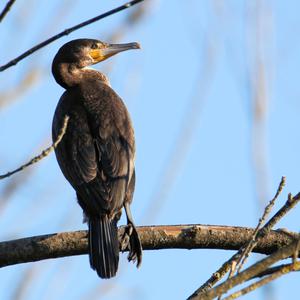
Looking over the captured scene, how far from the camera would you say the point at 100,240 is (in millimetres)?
4555

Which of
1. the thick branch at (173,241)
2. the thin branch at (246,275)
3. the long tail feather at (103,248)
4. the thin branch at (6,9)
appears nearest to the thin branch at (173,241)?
the thick branch at (173,241)

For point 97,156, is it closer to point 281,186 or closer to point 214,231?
point 214,231

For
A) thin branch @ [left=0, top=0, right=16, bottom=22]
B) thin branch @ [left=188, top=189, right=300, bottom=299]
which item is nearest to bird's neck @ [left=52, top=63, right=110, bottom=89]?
thin branch @ [left=188, top=189, right=300, bottom=299]

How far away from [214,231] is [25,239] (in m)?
1.09

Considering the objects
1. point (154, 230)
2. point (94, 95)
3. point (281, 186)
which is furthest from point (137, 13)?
point (281, 186)

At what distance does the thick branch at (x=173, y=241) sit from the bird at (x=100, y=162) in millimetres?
209

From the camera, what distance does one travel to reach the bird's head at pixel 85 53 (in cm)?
643

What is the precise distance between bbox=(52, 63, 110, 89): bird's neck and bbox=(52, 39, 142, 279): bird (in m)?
0.12

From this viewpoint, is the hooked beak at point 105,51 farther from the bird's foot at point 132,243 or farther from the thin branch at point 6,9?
the thin branch at point 6,9

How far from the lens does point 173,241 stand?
4.28m

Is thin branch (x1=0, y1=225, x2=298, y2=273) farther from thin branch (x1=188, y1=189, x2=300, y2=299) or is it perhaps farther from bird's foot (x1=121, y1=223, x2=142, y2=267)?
thin branch (x1=188, y1=189, x2=300, y2=299)

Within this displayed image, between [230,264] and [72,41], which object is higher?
[72,41]

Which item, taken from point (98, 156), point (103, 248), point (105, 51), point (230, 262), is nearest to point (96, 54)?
point (105, 51)

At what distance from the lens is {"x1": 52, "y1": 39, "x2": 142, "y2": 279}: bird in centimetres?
464
